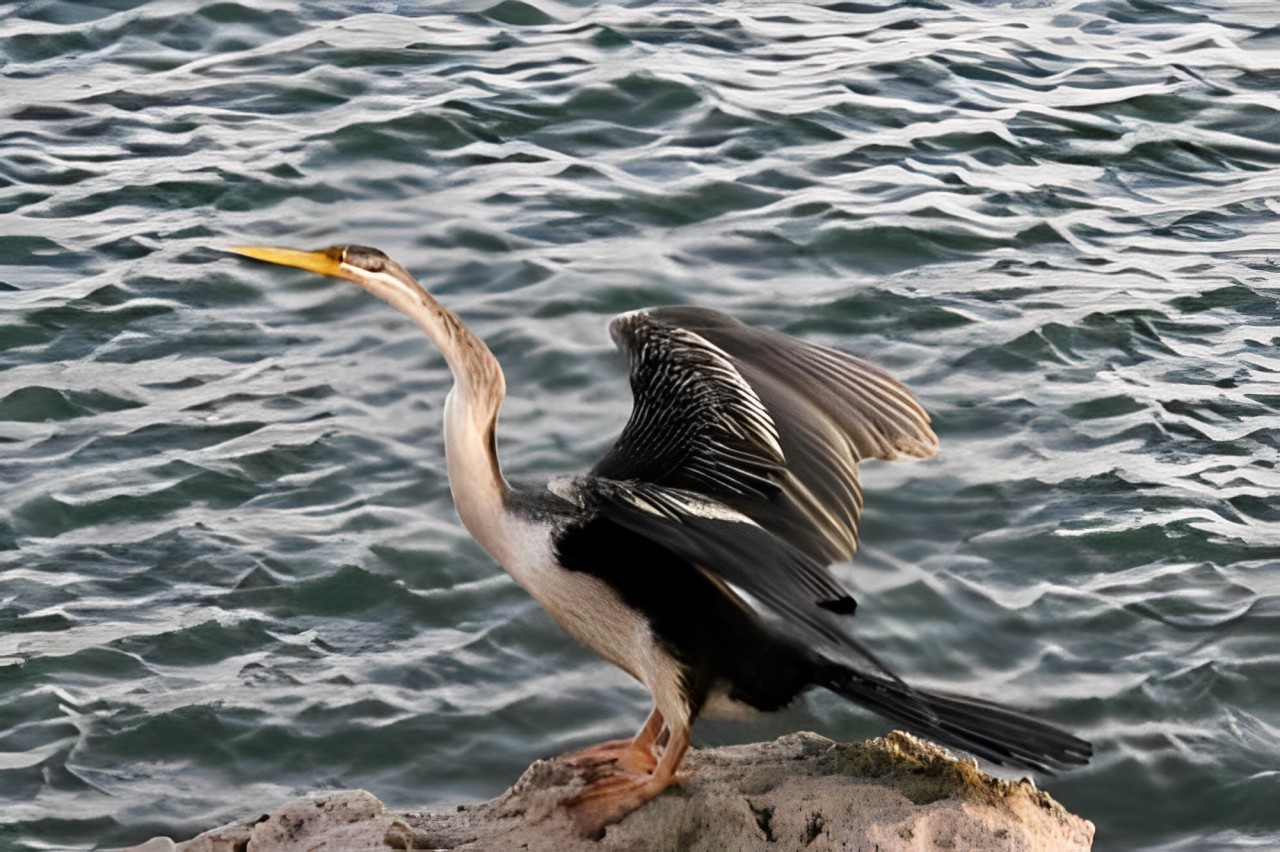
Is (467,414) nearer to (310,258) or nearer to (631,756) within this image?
(310,258)

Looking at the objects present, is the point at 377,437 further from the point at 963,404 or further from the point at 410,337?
the point at 963,404

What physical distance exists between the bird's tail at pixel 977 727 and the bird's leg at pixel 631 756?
20.9 inches

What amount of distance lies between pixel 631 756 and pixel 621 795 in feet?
0.58

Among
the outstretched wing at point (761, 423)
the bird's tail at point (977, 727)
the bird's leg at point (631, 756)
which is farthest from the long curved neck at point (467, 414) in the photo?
the bird's tail at point (977, 727)

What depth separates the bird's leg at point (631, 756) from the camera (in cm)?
410

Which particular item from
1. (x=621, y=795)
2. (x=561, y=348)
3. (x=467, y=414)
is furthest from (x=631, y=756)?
(x=561, y=348)

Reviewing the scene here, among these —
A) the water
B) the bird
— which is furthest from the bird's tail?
the water

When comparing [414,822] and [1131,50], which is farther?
[1131,50]

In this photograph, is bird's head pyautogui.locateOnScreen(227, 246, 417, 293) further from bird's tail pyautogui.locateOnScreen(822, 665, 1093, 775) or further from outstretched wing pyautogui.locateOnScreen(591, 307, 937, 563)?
bird's tail pyautogui.locateOnScreen(822, 665, 1093, 775)

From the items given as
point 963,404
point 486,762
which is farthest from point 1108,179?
point 486,762

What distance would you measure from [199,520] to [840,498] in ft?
8.69

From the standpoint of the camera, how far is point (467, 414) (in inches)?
153

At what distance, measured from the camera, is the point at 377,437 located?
6492mm

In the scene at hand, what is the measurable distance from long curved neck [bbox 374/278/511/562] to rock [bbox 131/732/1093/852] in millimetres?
667
